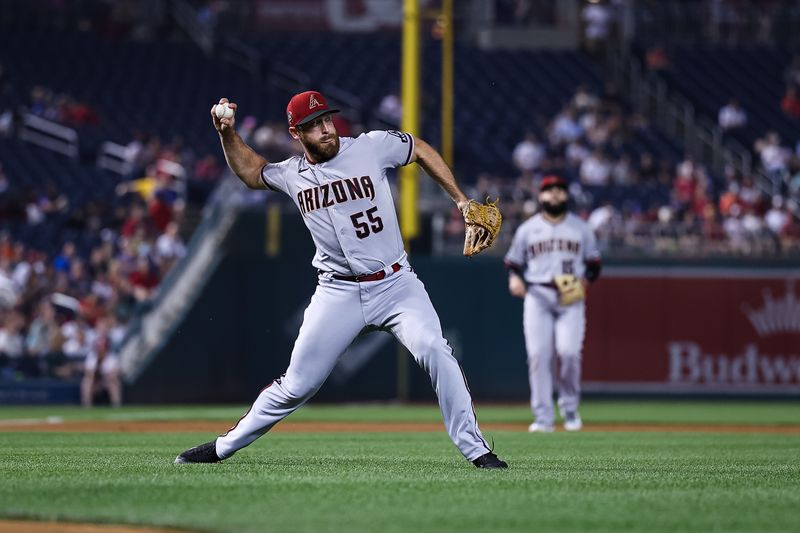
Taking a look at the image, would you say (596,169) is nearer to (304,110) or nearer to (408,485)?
(304,110)

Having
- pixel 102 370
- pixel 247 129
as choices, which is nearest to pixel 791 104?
pixel 247 129

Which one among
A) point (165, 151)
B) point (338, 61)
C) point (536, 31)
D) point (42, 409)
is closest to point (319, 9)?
point (338, 61)

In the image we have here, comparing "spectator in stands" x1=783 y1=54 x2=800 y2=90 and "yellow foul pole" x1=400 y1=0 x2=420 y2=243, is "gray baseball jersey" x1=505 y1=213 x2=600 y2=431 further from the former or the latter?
"spectator in stands" x1=783 y1=54 x2=800 y2=90

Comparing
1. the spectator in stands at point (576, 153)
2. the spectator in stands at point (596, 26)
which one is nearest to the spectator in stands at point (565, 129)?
the spectator in stands at point (576, 153)

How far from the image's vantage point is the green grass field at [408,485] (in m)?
5.18

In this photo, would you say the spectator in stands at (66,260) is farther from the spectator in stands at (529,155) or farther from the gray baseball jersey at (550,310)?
the gray baseball jersey at (550,310)

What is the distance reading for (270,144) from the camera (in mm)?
21250

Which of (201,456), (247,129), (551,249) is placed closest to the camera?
(201,456)

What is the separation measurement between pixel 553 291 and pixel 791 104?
732 inches

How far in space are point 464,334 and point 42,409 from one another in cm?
551

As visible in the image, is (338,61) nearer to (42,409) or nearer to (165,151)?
(165,151)

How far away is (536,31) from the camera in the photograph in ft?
105

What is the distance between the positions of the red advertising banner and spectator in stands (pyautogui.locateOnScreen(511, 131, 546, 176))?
6.32 meters

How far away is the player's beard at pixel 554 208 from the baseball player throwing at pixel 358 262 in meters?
5.27
